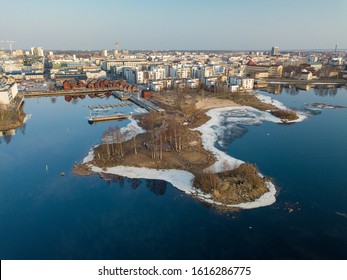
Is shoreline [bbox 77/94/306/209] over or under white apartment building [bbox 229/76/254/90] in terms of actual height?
under

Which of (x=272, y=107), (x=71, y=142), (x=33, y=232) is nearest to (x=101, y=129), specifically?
(x=71, y=142)

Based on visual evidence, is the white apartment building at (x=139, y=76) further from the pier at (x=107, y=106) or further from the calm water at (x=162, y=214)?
the calm water at (x=162, y=214)

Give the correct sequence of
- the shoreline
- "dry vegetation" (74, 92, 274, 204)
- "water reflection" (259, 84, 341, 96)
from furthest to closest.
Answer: "water reflection" (259, 84, 341, 96) < "dry vegetation" (74, 92, 274, 204) < the shoreline

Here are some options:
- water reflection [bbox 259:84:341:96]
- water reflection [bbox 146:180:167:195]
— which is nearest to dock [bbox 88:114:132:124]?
water reflection [bbox 146:180:167:195]

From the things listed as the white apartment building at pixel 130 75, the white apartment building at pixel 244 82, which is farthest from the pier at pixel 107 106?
the white apartment building at pixel 244 82

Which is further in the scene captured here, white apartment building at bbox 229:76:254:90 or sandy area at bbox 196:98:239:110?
white apartment building at bbox 229:76:254:90

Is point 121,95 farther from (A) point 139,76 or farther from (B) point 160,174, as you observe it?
(B) point 160,174

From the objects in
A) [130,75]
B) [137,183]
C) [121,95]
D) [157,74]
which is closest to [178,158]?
[137,183]

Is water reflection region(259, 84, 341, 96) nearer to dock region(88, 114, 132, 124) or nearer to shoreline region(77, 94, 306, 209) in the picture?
dock region(88, 114, 132, 124)

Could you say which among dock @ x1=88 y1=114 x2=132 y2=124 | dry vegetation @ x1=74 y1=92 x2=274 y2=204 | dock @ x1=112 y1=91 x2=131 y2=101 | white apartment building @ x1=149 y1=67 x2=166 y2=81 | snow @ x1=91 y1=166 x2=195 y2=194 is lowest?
snow @ x1=91 y1=166 x2=195 y2=194
